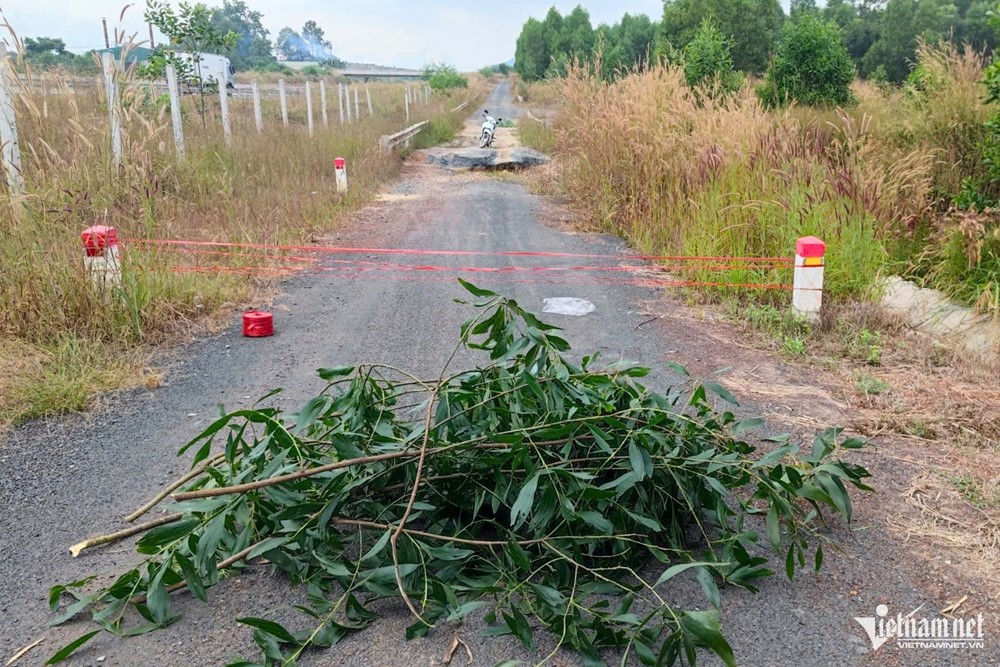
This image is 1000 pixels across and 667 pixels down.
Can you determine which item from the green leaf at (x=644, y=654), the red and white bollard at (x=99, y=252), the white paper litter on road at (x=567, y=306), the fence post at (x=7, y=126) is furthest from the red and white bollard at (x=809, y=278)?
the fence post at (x=7, y=126)

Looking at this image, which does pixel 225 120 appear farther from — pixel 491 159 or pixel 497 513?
pixel 497 513

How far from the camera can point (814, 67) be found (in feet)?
49.5

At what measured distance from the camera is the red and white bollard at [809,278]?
5.93m

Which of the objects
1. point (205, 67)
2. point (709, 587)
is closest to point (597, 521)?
point (709, 587)

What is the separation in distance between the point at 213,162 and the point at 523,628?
34.7ft

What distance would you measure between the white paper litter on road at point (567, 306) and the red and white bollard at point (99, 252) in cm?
331

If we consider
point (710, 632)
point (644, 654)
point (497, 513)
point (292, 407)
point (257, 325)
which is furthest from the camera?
point (257, 325)

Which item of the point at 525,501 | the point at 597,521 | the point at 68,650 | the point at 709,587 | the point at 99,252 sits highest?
the point at 99,252

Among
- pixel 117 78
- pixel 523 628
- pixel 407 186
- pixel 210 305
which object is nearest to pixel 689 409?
pixel 523 628

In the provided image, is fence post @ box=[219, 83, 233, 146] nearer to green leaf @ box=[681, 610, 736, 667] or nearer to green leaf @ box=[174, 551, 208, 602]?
green leaf @ box=[174, 551, 208, 602]

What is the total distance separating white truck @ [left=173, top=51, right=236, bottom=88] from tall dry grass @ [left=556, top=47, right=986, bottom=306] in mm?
7894

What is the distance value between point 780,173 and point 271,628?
6.30m

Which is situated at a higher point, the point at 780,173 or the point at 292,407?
the point at 780,173

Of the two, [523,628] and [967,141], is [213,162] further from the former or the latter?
[523,628]
